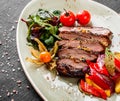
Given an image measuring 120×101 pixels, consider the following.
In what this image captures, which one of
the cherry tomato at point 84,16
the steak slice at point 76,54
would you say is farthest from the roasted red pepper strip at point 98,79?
the cherry tomato at point 84,16

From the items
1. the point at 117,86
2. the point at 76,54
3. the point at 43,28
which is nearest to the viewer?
the point at 117,86

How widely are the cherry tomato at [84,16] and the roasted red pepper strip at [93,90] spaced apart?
2.46 ft

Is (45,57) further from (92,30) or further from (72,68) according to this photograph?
(92,30)

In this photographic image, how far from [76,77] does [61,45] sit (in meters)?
0.39

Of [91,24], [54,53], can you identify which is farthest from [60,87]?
[91,24]

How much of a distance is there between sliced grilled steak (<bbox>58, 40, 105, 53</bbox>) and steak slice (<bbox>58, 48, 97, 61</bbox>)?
1.9 inches

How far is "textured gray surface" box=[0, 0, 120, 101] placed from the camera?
9.22 ft

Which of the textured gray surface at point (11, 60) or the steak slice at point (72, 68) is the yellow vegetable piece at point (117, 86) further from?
the textured gray surface at point (11, 60)

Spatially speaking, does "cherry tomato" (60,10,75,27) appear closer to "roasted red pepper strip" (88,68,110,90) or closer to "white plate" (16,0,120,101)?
"white plate" (16,0,120,101)

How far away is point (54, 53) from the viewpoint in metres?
3.01

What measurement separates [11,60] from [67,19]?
26.0 inches

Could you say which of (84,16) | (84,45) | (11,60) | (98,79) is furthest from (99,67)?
(11,60)

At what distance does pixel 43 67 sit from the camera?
2885 mm

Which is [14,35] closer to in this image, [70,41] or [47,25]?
[47,25]
